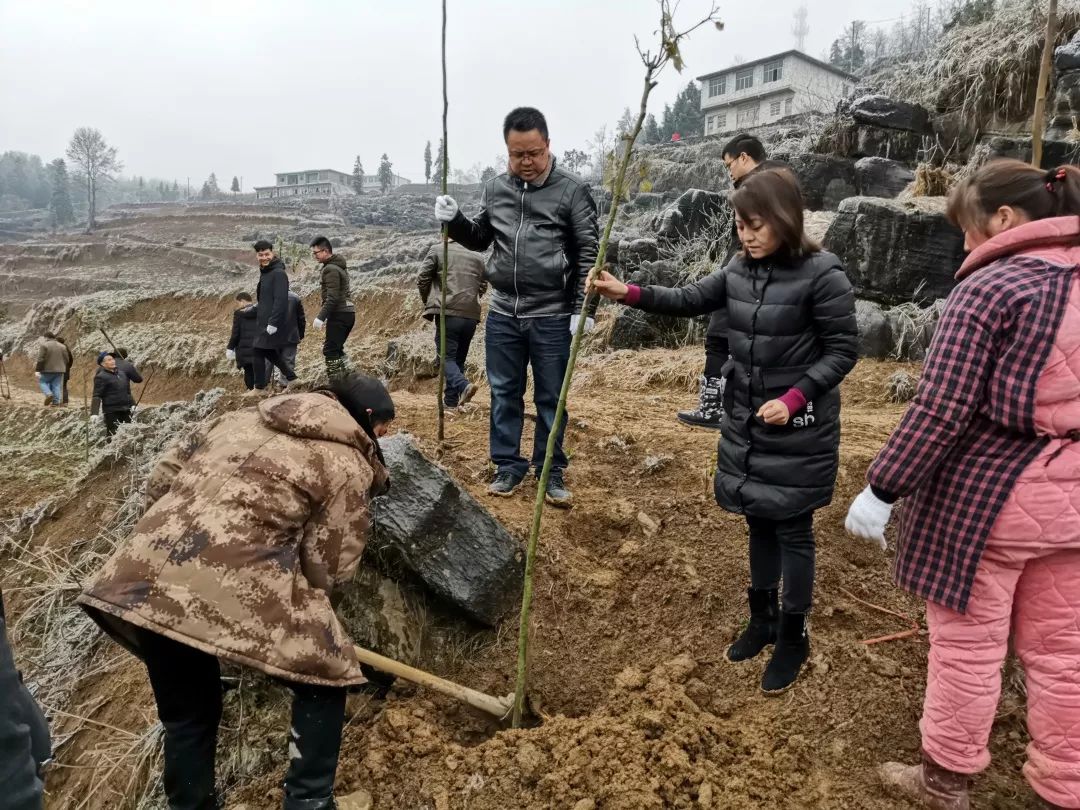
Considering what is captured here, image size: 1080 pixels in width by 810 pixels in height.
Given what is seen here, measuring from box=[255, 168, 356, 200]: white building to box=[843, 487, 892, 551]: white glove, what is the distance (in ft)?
220

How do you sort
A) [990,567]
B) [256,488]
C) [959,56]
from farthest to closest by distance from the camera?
[959,56] → [256,488] → [990,567]

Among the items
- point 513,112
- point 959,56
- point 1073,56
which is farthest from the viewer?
point 959,56

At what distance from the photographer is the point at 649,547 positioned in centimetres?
322

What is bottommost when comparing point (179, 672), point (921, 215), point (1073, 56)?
point (179, 672)

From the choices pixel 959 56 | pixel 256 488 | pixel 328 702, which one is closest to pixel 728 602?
pixel 328 702

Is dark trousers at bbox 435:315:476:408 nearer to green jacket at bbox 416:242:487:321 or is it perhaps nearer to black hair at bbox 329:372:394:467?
green jacket at bbox 416:242:487:321

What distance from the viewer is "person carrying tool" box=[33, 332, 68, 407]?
11.8 m

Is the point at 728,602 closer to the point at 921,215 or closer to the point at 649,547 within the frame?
the point at 649,547

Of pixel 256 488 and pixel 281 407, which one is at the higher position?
pixel 281 407

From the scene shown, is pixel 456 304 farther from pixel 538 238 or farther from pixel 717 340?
pixel 538 238

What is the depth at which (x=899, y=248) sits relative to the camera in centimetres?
694

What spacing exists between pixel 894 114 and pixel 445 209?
8275 mm

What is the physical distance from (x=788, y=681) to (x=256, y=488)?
172 centimetres

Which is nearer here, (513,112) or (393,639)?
(393,639)
